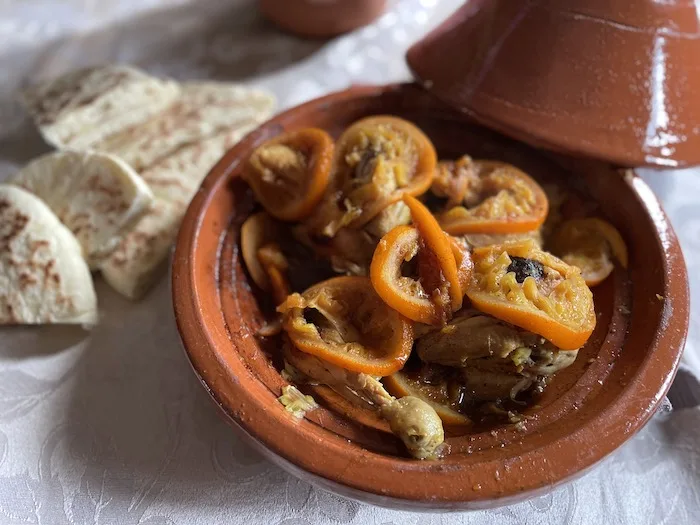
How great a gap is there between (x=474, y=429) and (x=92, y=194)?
107cm

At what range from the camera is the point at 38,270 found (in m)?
1.38

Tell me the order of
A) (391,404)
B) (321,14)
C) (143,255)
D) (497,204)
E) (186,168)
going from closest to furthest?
(391,404) < (497,204) < (143,255) < (186,168) < (321,14)

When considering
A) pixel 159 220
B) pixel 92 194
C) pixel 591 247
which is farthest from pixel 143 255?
pixel 591 247

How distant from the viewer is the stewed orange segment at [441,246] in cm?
112

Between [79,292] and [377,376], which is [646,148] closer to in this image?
[377,376]

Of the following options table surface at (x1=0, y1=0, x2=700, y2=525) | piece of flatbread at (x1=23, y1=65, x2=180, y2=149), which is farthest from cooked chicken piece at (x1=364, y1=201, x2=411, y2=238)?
piece of flatbread at (x1=23, y1=65, x2=180, y2=149)

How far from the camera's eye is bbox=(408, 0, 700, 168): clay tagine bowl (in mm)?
1316

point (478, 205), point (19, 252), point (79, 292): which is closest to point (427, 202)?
point (478, 205)

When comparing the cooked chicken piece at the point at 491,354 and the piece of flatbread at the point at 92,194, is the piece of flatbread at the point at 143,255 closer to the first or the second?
the piece of flatbread at the point at 92,194

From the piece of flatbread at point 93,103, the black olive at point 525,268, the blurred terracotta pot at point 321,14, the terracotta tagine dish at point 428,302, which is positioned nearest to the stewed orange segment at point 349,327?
the terracotta tagine dish at point 428,302

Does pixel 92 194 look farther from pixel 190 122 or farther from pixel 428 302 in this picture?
pixel 428 302

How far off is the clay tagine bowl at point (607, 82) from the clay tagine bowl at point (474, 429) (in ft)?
0.34

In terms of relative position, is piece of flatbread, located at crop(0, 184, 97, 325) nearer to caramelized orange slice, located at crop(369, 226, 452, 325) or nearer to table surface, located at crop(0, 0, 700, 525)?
table surface, located at crop(0, 0, 700, 525)

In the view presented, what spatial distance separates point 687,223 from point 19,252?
67.6 inches
